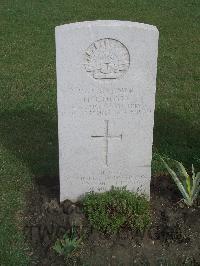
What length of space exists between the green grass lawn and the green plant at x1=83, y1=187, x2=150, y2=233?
0.68 meters

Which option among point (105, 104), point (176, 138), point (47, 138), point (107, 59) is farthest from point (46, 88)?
point (107, 59)

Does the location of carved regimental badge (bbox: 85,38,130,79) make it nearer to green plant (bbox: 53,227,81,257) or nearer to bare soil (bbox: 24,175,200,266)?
bare soil (bbox: 24,175,200,266)

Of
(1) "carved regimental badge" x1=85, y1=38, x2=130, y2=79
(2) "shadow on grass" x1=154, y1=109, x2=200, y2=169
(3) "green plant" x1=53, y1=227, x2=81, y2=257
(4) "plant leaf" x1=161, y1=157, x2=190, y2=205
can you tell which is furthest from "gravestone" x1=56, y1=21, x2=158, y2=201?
(2) "shadow on grass" x1=154, y1=109, x2=200, y2=169

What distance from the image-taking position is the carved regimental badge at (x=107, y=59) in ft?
15.0

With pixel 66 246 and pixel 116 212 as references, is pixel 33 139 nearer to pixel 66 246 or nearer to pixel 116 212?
pixel 116 212

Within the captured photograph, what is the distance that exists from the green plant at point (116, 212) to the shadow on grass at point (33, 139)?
0.97 m

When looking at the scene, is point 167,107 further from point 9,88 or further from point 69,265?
point 69,265

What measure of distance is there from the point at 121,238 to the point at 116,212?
0.23 m

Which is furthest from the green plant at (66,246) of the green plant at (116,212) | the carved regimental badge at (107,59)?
the carved regimental badge at (107,59)

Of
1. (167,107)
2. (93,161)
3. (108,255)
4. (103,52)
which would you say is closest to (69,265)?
(108,255)

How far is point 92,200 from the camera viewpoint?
4945mm

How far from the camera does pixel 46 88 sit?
27.3 ft

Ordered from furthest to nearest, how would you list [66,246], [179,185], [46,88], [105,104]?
[46,88]
[179,185]
[105,104]
[66,246]

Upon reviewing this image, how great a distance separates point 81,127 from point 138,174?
71 centimetres
